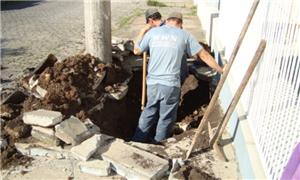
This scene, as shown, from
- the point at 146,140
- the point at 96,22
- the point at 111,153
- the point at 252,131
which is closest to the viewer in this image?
the point at 252,131

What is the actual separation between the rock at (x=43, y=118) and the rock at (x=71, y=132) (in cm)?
8

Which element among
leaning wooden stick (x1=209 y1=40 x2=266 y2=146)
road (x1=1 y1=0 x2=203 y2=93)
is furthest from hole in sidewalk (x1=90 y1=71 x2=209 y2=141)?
road (x1=1 y1=0 x2=203 y2=93)

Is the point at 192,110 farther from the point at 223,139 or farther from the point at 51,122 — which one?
the point at 51,122

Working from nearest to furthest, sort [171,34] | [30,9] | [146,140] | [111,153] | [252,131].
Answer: [252,131] < [111,153] < [171,34] < [146,140] < [30,9]

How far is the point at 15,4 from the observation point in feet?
49.8

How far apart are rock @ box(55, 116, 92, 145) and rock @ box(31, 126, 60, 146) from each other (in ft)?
0.21

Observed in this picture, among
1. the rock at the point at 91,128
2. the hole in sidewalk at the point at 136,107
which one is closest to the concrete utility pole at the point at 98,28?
the hole in sidewalk at the point at 136,107

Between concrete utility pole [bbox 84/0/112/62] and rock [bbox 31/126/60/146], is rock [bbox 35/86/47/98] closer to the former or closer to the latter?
rock [bbox 31/126/60/146]

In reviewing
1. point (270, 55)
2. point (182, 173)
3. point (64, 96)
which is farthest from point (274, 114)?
point (64, 96)

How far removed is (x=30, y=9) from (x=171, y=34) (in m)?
10.3

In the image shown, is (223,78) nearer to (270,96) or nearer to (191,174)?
(270,96)

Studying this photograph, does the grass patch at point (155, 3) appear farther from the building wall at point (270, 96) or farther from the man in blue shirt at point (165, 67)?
the building wall at point (270, 96)

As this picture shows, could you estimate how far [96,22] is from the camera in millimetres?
6270

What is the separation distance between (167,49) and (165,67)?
0.24 m
